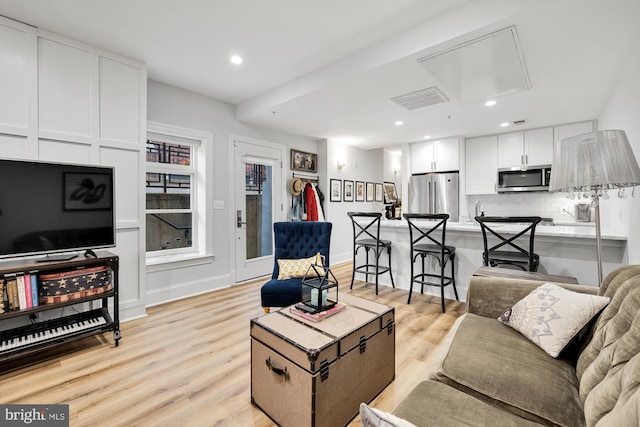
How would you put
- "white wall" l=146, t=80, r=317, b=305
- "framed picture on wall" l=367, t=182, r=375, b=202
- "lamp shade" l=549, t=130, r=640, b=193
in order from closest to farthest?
1. "lamp shade" l=549, t=130, r=640, b=193
2. "white wall" l=146, t=80, r=317, b=305
3. "framed picture on wall" l=367, t=182, r=375, b=202

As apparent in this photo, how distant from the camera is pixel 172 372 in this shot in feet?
6.66

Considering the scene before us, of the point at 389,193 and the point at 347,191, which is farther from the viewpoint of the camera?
the point at 389,193

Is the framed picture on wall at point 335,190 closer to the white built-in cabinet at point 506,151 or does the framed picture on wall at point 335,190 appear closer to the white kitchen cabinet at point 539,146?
the white built-in cabinet at point 506,151

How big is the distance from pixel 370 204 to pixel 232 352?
5037mm

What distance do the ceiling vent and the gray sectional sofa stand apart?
7.90 ft

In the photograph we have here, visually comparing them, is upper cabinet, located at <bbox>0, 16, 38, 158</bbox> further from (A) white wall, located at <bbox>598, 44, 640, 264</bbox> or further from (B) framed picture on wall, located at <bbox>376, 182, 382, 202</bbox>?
(B) framed picture on wall, located at <bbox>376, 182, 382, 202</bbox>

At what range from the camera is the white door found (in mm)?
4246

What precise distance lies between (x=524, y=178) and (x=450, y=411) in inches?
193

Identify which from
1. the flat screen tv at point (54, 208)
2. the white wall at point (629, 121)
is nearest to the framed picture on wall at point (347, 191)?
the white wall at point (629, 121)

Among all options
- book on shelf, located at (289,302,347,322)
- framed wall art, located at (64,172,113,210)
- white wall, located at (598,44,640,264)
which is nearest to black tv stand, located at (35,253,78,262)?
framed wall art, located at (64,172,113,210)

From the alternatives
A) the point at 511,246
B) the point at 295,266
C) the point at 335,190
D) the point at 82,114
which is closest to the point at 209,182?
the point at 82,114

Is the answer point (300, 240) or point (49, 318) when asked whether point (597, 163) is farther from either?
point (49, 318)

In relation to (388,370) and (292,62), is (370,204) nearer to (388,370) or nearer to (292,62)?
(292,62)

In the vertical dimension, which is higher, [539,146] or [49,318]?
[539,146]
